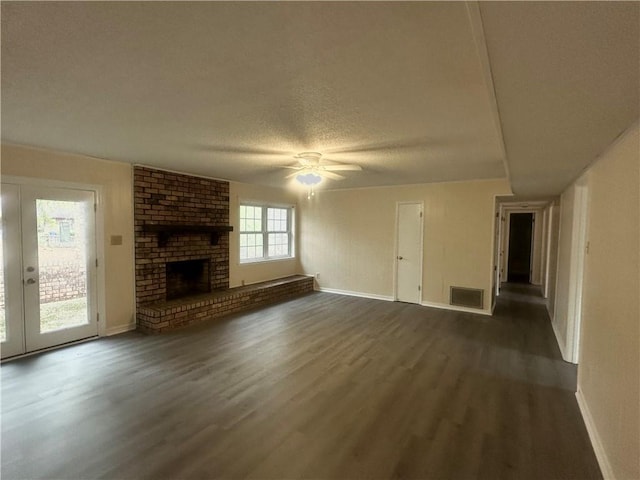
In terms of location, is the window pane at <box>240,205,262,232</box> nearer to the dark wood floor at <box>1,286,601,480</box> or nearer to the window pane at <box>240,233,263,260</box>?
the window pane at <box>240,233,263,260</box>

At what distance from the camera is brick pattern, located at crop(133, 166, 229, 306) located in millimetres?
4555

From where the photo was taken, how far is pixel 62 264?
384 centimetres

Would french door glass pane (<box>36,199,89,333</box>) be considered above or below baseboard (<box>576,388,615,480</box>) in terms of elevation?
above

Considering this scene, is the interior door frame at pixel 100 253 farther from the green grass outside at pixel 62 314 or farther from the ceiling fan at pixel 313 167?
the ceiling fan at pixel 313 167

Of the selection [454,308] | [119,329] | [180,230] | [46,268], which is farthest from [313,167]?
[454,308]

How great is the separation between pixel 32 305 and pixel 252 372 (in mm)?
2771

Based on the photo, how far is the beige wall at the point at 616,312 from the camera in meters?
1.60

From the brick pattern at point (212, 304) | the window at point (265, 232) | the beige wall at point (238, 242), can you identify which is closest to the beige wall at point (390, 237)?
the window at point (265, 232)

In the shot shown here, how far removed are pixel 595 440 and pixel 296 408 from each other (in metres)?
2.15

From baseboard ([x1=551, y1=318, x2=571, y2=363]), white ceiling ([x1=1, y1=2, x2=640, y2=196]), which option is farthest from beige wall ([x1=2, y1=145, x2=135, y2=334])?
baseboard ([x1=551, y1=318, x2=571, y2=363])

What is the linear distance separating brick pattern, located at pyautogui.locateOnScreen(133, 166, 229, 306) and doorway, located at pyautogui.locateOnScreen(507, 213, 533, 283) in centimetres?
893

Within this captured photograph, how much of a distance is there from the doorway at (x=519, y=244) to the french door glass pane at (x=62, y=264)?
10.9m

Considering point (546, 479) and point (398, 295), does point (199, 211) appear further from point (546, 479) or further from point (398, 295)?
point (546, 479)

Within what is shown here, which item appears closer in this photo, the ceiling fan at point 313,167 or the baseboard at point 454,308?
the ceiling fan at point 313,167
